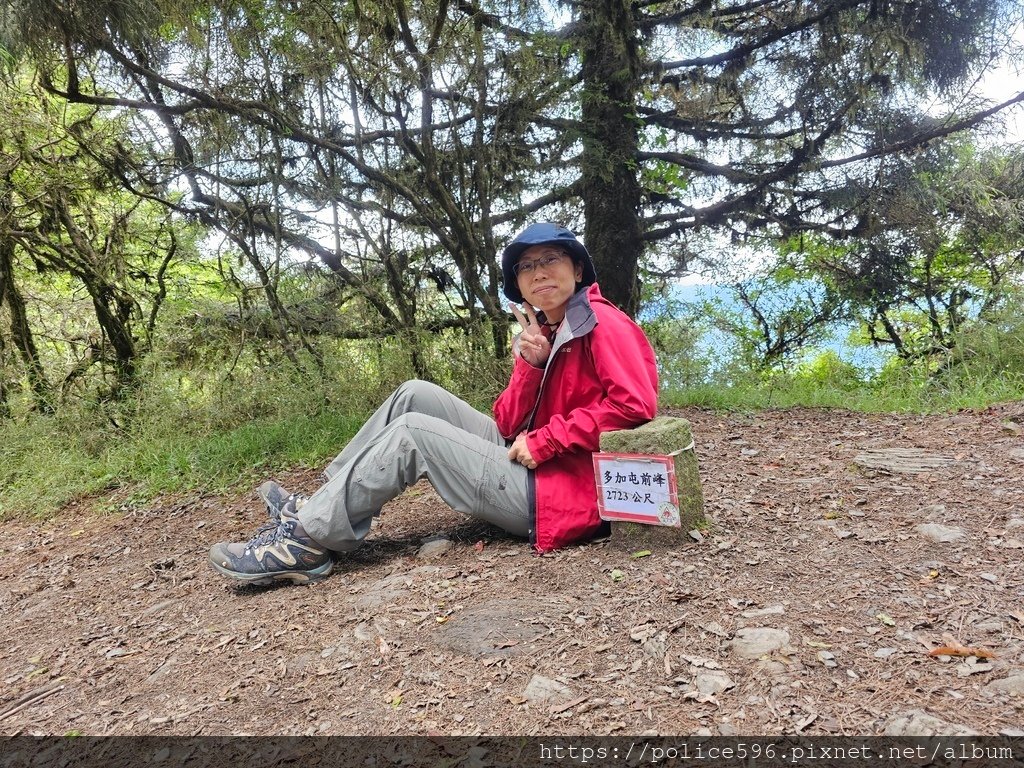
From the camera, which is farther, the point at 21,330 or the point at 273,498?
the point at 21,330

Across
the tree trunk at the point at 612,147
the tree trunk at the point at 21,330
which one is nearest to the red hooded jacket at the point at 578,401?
the tree trunk at the point at 612,147

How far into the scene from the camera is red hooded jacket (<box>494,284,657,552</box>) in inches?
102

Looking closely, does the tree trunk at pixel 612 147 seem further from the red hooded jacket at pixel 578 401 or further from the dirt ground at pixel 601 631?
the red hooded jacket at pixel 578 401

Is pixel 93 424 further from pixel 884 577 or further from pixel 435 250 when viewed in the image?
pixel 884 577

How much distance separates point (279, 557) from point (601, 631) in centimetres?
149

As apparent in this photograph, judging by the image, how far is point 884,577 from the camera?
2191 mm

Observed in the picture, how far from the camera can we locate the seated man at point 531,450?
2631 mm

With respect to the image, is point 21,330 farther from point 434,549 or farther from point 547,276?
point 547,276

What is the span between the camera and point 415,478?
2.76 m

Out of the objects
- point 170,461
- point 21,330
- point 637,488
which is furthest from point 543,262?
point 21,330

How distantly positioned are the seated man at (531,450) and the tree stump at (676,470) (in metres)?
0.10

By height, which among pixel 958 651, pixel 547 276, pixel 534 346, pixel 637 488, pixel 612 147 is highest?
pixel 612 147

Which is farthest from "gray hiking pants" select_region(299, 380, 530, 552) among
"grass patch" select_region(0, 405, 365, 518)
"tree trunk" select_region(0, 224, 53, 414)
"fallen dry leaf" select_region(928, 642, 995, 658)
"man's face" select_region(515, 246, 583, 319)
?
"tree trunk" select_region(0, 224, 53, 414)

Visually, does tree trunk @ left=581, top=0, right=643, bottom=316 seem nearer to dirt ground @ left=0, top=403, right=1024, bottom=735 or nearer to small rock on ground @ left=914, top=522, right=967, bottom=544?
dirt ground @ left=0, top=403, right=1024, bottom=735
